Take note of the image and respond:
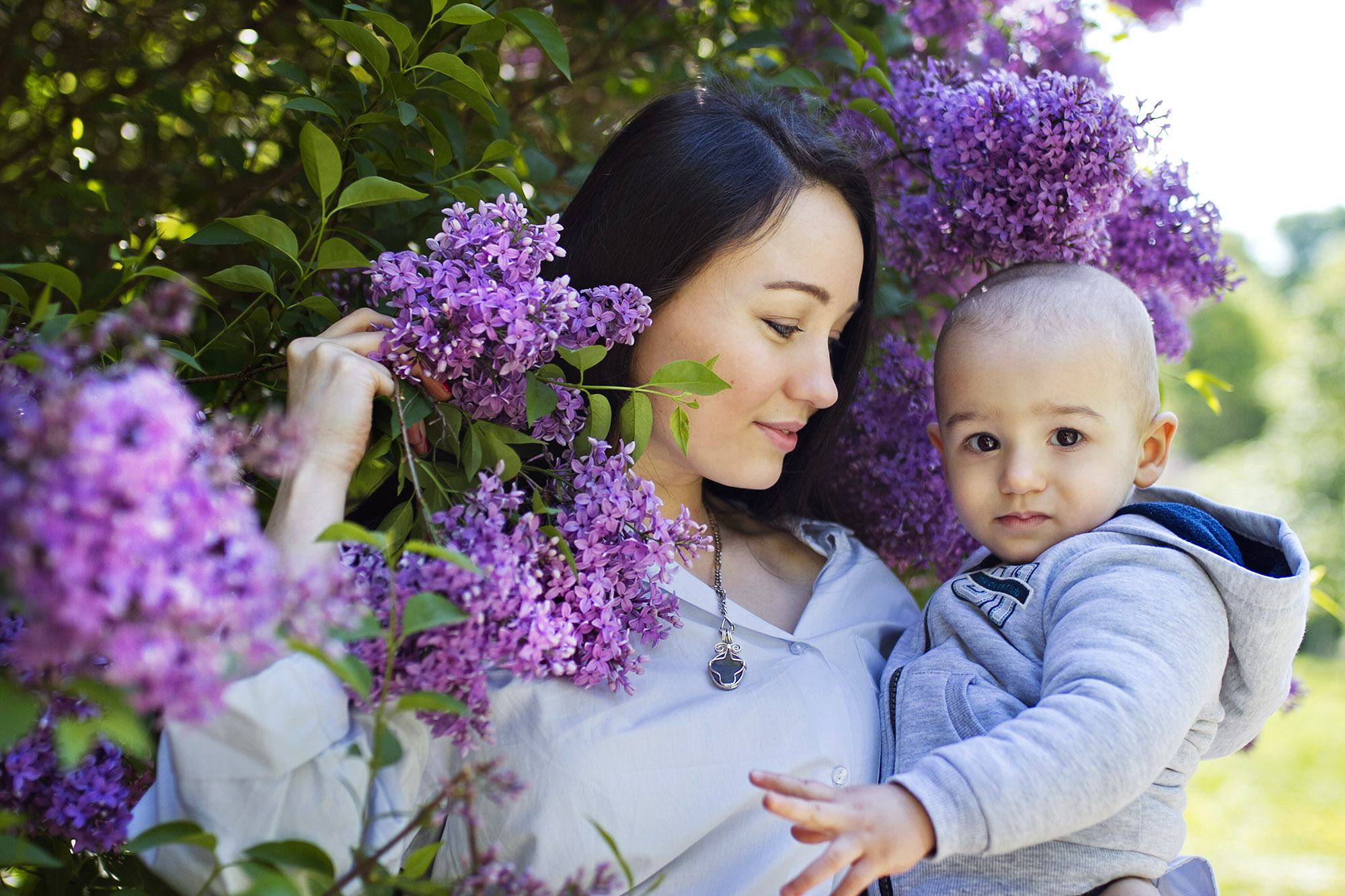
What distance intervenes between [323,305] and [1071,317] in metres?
1.19

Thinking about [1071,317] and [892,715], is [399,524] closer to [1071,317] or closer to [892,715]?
[892,715]

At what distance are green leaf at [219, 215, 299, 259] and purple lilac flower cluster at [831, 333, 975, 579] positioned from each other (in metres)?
1.28

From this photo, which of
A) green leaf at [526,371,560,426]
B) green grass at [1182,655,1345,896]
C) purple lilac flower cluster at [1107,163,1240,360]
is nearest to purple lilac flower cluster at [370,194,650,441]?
green leaf at [526,371,560,426]

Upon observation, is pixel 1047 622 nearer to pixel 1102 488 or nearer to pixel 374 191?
pixel 1102 488

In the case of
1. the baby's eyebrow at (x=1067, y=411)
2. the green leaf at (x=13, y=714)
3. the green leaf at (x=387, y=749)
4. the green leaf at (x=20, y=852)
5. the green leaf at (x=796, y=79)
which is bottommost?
the green leaf at (x=20, y=852)

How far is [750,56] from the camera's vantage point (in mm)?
2338

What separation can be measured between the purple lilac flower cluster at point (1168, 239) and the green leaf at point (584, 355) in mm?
1259

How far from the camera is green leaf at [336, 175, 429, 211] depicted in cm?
122

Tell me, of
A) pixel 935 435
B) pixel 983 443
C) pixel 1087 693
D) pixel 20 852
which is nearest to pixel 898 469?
pixel 935 435

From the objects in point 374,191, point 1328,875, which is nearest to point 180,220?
point 374,191

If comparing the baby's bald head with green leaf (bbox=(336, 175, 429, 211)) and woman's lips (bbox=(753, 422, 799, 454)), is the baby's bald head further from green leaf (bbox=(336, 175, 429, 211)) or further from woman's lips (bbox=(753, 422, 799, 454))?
green leaf (bbox=(336, 175, 429, 211))

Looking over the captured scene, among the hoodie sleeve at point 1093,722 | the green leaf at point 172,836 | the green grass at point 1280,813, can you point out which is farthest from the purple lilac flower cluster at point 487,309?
the green grass at point 1280,813

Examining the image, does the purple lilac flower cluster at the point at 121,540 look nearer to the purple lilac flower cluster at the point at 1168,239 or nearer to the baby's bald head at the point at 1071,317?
the baby's bald head at the point at 1071,317

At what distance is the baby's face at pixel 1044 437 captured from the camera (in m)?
1.57
